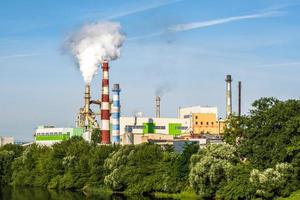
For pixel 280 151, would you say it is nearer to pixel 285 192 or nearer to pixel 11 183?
pixel 285 192

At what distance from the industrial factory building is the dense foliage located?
38382mm

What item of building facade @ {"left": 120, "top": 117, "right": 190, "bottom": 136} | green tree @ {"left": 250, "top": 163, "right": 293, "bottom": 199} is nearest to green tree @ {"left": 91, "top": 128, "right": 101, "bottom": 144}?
building facade @ {"left": 120, "top": 117, "right": 190, "bottom": 136}

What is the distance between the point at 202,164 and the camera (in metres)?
48.2

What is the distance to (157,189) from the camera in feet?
182

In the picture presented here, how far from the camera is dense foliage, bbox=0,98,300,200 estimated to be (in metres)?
43.0

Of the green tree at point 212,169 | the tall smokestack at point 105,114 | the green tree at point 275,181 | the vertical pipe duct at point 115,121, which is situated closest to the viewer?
the green tree at point 275,181

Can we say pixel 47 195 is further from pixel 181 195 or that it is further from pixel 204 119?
pixel 204 119

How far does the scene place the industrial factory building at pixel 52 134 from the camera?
11325 cm

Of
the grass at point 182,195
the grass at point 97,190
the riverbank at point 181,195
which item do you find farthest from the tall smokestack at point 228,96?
the grass at point 182,195

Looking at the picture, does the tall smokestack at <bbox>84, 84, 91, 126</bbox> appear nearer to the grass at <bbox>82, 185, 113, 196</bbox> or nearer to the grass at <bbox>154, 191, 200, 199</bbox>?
the grass at <bbox>82, 185, 113, 196</bbox>

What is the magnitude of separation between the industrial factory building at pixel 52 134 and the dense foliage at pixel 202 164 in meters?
38.4

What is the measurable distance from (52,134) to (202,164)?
2956 inches

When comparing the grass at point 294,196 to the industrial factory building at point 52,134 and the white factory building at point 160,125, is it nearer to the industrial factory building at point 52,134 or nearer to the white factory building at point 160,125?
the white factory building at point 160,125

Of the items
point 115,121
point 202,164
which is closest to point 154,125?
point 115,121
